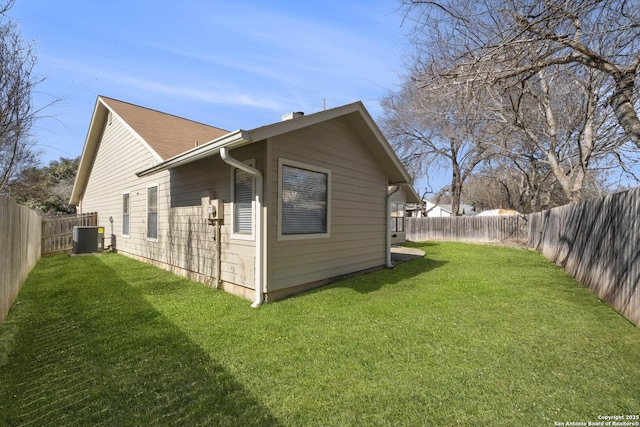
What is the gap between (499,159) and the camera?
781 inches

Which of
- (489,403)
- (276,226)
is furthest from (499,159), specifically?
(489,403)

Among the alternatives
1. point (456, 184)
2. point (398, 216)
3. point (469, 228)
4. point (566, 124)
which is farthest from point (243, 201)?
point (456, 184)

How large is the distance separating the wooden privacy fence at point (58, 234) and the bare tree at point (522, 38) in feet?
41.0

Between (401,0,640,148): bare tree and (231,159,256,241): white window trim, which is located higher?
(401,0,640,148): bare tree

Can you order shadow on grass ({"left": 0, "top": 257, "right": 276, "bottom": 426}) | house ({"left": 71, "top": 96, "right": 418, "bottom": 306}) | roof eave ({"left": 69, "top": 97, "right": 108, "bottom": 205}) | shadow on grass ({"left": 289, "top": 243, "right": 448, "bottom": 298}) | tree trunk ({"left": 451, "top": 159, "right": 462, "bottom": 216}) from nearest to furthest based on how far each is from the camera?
shadow on grass ({"left": 0, "top": 257, "right": 276, "bottom": 426})
house ({"left": 71, "top": 96, "right": 418, "bottom": 306})
shadow on grass ({"left": 289, "top": 243, "right": 448, "bottom": 298})
roof eave ({"left": 69, "top": 97, "right": 108, "bottom": 205})
tree trunk ({"left": 451, "top": 159, "right": 462, "bottom": 216})

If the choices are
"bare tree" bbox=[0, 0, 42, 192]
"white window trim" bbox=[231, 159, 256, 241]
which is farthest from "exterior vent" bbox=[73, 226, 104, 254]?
"white window trim" bbox=[231, 159, 256, 241]

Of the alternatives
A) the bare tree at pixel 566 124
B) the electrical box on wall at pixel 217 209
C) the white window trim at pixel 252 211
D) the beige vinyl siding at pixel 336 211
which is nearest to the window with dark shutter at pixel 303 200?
the beige vinyl siding at pixel 336 211

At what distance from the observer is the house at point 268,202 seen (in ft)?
16.5

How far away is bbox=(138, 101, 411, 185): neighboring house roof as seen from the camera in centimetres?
454

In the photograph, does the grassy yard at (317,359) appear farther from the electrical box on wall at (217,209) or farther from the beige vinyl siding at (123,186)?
the beige vinyl siding at (123,186)

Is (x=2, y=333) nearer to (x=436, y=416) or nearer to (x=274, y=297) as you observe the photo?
(x=274, y=297)

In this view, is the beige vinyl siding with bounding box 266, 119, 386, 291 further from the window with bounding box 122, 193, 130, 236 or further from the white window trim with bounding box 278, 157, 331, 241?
the window with bounding box 122, 193, 130, 236

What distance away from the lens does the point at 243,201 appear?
5.45m

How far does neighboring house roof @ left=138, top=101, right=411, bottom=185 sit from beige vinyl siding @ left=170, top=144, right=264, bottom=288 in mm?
473
